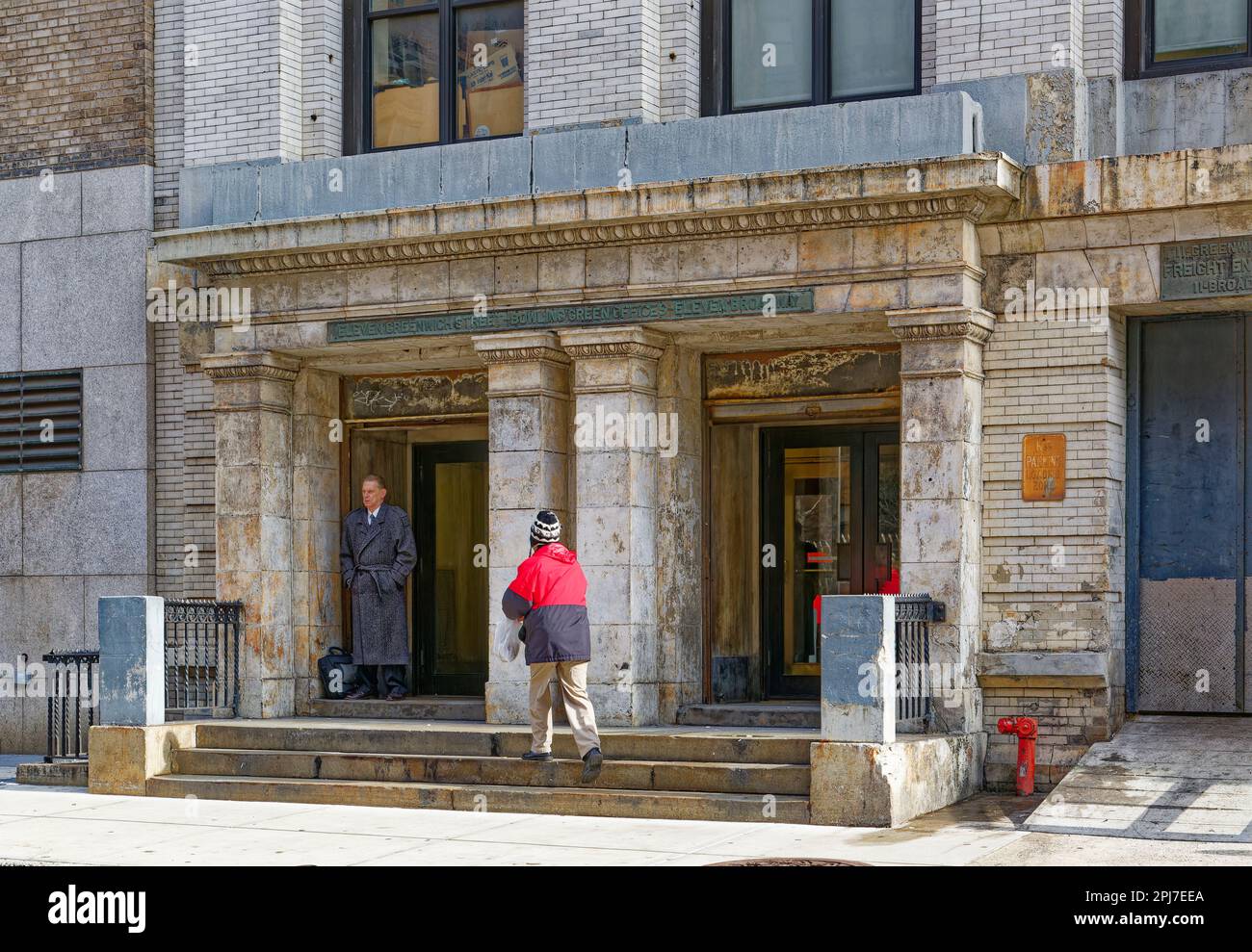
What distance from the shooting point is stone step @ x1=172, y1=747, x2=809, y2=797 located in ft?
44.4

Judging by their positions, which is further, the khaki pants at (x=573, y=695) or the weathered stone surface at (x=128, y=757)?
the weathered stone surface at (x=128, y=757)

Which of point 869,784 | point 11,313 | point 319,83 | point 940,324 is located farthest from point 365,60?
point 869,784

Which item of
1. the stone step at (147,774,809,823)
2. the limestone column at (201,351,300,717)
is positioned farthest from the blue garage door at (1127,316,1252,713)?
the limestone column at (201,351,300,717)

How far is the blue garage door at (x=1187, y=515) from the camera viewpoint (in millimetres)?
14781

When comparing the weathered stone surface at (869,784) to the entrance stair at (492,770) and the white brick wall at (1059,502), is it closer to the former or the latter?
the entrance stair at (492,770)

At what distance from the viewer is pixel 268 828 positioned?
12.9m

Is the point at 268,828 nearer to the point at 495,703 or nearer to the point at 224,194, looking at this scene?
the point at 495,703

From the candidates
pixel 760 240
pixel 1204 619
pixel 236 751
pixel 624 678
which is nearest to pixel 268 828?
pixel 236 751

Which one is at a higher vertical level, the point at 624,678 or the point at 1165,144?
the point at 1165,144

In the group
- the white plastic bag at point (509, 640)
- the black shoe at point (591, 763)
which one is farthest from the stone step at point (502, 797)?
the white plastic bag at point (509, 640)

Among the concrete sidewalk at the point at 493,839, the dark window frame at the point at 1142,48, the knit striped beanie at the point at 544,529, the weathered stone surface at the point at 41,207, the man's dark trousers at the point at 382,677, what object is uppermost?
the dark window frame at the point at 1142,48

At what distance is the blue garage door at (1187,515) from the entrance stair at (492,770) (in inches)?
119
